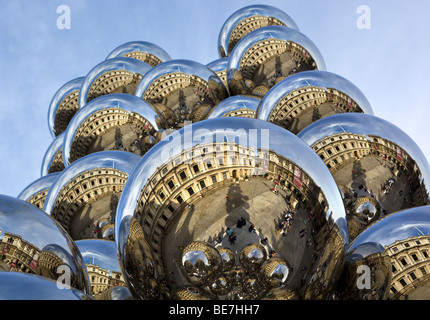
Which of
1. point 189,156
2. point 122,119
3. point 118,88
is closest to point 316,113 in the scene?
point 122,119

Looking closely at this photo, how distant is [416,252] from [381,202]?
996 mm

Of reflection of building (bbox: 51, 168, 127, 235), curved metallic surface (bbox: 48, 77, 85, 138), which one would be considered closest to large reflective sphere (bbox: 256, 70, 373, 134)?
reflection of building (bbox: 51, 168, 127, 235)

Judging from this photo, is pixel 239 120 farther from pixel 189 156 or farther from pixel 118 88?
pixel 118 88

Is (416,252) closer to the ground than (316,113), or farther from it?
closer to the ground

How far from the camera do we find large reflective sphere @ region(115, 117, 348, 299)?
8.64 feet

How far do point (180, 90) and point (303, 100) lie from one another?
186 cm

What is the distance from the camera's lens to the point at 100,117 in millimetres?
5383

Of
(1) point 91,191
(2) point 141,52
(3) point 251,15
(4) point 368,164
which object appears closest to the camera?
(4) point 368,164

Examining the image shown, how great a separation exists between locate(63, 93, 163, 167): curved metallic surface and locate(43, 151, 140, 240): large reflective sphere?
874mm

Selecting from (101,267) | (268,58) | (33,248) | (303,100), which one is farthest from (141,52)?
(33,248)

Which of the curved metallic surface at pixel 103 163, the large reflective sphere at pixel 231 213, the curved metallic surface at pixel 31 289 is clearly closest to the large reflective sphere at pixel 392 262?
the large reflective sphere at pixel 231 213

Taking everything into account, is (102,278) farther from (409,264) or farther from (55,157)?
(55,157)

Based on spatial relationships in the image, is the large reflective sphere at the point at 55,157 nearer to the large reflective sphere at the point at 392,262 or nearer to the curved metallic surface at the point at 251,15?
the curved metallic surface at the point at 251,15

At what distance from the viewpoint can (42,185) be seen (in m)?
6.01
